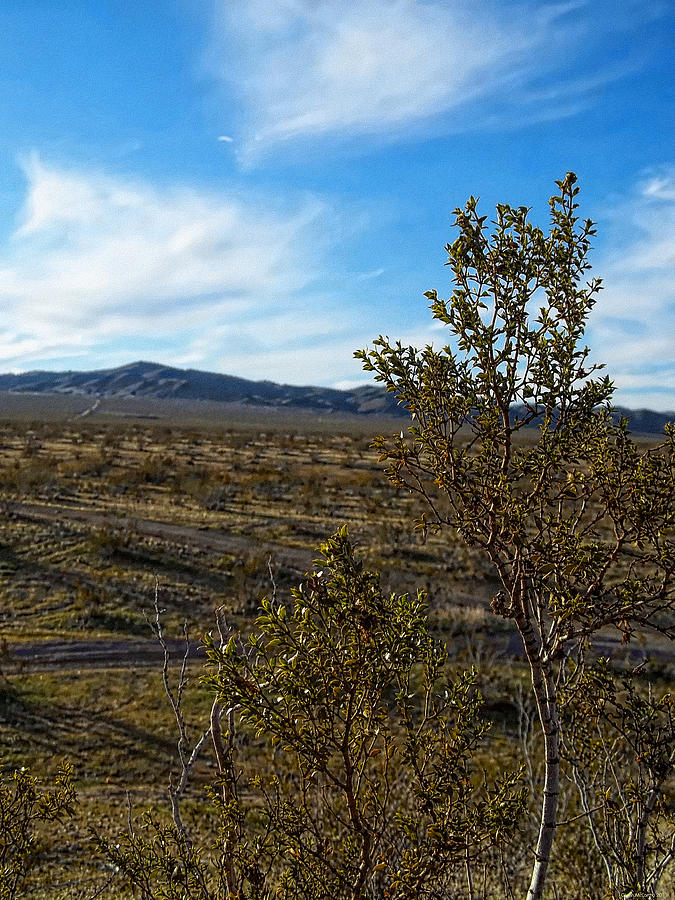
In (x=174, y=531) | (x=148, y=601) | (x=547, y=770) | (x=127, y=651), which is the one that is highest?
(x=547, y=770)

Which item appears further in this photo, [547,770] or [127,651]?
[127,651]

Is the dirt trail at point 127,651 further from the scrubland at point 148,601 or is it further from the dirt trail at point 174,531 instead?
the dirt trail at point 174,531

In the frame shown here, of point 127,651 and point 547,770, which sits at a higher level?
point 547,770

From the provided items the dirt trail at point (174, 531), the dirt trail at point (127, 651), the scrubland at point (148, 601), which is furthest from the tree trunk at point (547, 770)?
the dirt trail at point (174, 531)

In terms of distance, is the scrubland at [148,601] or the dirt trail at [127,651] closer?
the scrubland at [148,601]

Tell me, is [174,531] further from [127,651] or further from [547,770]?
[547,770]

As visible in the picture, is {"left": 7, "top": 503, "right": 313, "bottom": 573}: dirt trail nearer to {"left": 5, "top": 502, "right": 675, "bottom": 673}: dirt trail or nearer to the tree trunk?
{"left": 5, "top": 502, "right": 675, "bottom": 673}: dirt trail

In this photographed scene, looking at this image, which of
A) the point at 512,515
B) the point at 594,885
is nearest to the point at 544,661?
the point at 512,515

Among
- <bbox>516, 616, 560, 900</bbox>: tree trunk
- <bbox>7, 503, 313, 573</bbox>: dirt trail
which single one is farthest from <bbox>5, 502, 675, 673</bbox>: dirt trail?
<bbox>516, 616, 560, 900</bbox>: tree trunk

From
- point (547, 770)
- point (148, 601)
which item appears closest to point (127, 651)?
point (148, 601)

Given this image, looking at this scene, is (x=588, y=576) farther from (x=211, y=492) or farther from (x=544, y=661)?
(x=211, y=492)

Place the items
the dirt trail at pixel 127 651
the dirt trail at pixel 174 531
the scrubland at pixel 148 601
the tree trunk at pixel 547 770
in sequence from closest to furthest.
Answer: the tree trunk at pixel 547 770
the scrubland at pixel 148 601
the dirt trail at pixel 127 651
the dirt trail at pixel 174 531

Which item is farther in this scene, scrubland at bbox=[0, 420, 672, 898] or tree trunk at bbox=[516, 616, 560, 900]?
scrubland at bbox=[0, 420, 672, 898]

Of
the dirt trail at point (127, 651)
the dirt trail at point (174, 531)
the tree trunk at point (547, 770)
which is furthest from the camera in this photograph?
the dirt trail at point (174, 531)
